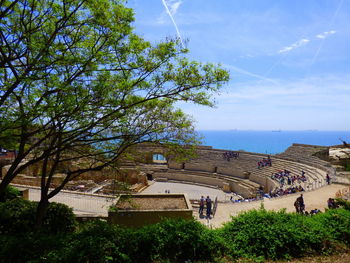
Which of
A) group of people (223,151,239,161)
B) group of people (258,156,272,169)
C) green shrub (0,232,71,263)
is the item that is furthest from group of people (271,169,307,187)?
green shrub (0,232,71,263)

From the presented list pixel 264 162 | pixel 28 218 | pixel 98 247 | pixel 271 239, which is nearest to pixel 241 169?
pixel 264 162

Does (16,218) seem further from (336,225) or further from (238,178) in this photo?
(238,178)

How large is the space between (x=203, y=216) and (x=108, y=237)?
1174 cm

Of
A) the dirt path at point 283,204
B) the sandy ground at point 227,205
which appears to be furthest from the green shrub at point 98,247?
the dirt path at point 283,204

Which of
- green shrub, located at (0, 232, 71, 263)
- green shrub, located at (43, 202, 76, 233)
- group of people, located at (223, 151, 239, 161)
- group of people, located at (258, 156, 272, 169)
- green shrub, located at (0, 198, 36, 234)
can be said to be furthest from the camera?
group of people, located at (223, 151, 239, 161)

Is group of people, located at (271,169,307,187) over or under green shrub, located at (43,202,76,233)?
over

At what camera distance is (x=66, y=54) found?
7.30m

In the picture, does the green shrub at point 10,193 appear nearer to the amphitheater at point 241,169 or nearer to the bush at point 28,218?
the bush at point 28,218

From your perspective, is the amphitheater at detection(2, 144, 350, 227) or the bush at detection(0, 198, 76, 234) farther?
the amphitheater at detection(2, 144, 350, 227)

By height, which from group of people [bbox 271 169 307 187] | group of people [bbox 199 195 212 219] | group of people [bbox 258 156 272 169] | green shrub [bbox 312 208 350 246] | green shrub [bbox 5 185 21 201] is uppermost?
group of people [bbox 258 156 272 169]

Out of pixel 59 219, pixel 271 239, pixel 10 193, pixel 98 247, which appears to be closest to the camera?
pixel 98 247

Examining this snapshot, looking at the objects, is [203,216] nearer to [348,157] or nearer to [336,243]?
[336,243]

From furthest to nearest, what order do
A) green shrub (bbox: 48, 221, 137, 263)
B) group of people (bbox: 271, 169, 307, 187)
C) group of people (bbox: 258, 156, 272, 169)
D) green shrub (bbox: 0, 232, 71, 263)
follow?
group of people (bbox: 258, 156, 272, 169) < group of people (bbox: 271, 169, 307, 187) < green shrub (bbox: 0, 232, 71, 263) < green shrub (bbox: 48, 221, 137, 263)

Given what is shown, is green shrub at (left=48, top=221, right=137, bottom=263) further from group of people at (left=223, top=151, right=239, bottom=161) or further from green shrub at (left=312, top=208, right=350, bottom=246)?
group of people at (left=223, top=151, right=239, bottom=161)
